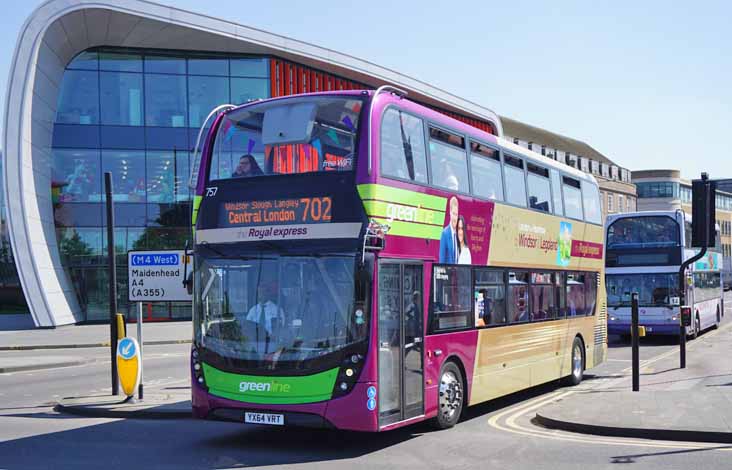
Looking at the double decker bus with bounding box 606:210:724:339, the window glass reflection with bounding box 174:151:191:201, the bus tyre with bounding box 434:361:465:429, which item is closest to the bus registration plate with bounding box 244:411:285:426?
the bus tyre with bounding box 434:361:465:429

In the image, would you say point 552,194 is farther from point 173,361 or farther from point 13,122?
point 13,122

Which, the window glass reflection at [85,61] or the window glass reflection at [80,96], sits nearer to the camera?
the window glass reflection at [80,96]

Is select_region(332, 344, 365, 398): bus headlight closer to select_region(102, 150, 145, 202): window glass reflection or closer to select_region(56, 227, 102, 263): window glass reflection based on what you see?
select_region(102, 150, 145, 202): window glass reflection

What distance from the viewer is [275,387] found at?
32.8 ft

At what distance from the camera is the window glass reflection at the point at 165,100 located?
42062 mm

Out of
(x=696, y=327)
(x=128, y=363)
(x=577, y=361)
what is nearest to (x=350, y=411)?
(x=128, y=363)

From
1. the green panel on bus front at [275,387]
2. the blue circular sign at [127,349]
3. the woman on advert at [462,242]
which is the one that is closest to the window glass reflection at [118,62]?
the blue circular sign at [127,349]

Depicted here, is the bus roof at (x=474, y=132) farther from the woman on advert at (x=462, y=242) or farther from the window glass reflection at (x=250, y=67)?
the window glass reflection at (x=250, y=67)

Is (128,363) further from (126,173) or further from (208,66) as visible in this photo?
(208,66)

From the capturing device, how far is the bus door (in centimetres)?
1018

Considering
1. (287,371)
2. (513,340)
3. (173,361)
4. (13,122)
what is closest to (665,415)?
(513,340)

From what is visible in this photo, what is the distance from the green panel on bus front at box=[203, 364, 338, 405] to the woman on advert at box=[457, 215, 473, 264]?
3.22 m

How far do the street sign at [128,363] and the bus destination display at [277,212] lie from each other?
4.50m

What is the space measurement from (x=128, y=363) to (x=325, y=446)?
4843 mm
